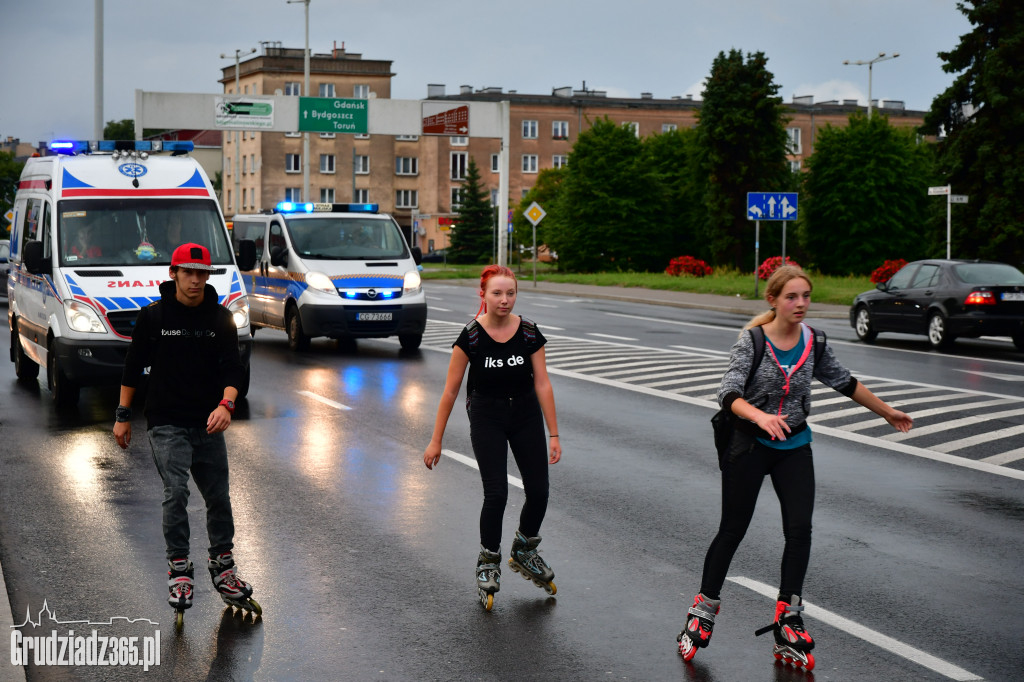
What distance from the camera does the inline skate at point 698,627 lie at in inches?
211

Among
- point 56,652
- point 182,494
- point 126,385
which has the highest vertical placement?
point 126,385

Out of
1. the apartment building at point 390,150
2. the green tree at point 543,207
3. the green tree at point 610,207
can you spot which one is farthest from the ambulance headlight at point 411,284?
the apartment building at point 390,150

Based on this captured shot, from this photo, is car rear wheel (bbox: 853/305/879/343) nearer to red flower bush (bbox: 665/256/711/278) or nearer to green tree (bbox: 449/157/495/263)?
red flower bush (bbox: 665/256/711/278)

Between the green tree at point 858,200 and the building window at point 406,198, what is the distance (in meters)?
55.7

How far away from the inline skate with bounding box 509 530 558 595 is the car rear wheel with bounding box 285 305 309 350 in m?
13.8

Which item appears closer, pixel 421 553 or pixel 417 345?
pixel 421 553

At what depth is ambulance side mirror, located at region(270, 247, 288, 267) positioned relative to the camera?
20359 mm

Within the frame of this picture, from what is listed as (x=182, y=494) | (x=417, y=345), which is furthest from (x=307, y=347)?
(x=182, y=494)

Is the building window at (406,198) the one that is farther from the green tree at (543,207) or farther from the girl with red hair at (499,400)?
the girl with red hair at (499,400)

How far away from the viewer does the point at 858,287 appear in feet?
130

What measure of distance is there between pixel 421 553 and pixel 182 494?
1.67 m

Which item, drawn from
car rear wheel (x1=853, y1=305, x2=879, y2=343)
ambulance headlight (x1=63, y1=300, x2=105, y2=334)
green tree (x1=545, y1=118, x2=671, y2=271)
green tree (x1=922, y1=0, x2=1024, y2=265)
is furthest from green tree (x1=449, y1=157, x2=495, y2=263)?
ambulance headlight (x1=63, y1=300, x2=105, y2=334)

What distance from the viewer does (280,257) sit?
20.4m

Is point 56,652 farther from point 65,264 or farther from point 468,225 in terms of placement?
point 468,225
